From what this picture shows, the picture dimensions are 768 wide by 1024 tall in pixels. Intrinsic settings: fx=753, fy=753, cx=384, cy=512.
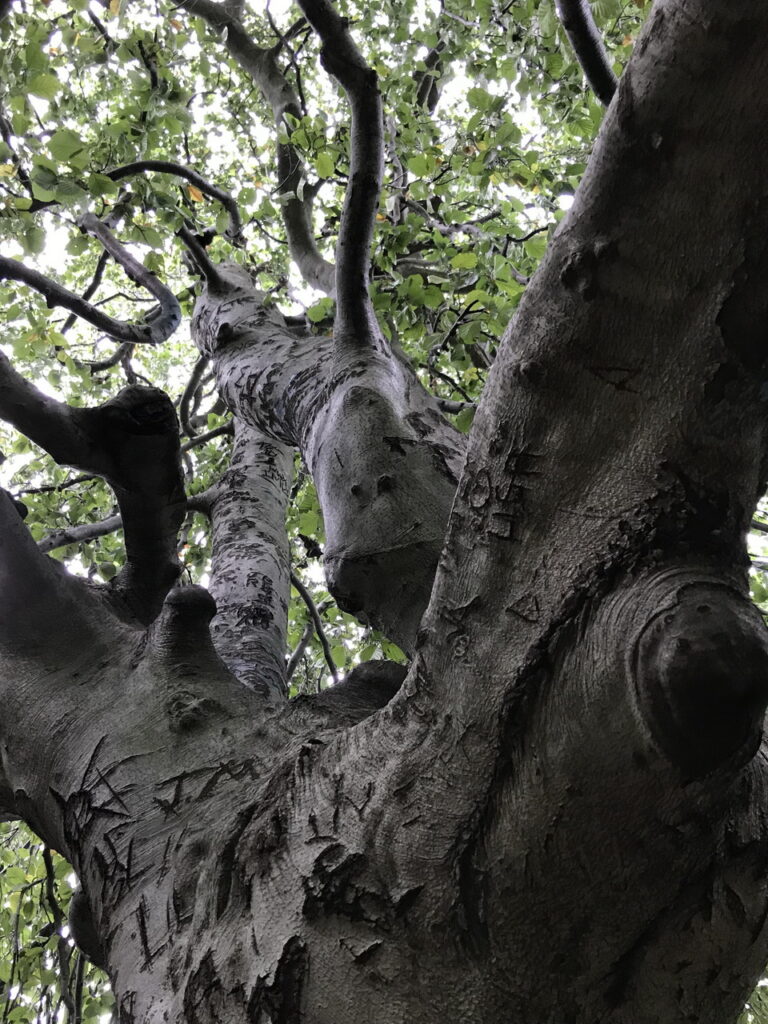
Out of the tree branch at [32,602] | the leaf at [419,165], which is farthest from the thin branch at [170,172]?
the tree branch at [32,602]

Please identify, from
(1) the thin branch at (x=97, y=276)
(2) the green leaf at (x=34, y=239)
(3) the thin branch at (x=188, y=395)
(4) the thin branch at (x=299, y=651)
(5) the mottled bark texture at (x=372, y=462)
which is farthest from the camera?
(3) the thin branch at (x=188, y=395)

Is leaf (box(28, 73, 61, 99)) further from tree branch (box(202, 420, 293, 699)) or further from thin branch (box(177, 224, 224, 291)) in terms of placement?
tree branch (box(202, 420, 293, 699))

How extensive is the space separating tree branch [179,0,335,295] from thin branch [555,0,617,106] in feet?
6.91

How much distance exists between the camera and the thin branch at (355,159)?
71.5 inches

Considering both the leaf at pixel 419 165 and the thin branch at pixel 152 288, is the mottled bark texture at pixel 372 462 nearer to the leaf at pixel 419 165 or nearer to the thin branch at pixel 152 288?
the thin branch at pixel 152 288

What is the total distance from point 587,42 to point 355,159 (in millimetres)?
617

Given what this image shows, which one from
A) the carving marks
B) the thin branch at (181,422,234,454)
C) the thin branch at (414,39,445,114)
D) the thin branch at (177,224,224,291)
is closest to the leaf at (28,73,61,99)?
the thin branch at (177,224,224,291)

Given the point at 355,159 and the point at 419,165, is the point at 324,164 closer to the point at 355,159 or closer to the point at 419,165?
the point at 419,165

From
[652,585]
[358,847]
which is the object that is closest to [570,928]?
[358,847]

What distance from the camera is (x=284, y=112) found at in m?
4.30

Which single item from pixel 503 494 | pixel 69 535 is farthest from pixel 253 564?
pixel 503 494

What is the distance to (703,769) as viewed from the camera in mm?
764

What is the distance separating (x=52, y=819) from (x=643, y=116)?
5.11ft

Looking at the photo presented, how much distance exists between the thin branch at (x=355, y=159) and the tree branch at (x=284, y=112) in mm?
1623
